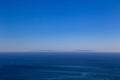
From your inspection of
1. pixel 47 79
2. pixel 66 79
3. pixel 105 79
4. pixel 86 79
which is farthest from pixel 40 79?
pixel 105 79

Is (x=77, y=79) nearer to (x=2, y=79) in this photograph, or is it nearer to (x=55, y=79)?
(x=55, y=79)

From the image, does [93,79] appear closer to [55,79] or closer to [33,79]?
[55,79]

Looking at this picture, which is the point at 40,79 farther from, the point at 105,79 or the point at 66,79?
the point at 105,79

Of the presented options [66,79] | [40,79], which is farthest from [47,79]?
[66,79]

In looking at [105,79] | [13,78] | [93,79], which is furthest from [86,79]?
[13,78]

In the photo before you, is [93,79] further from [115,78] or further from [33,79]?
[33,79]
